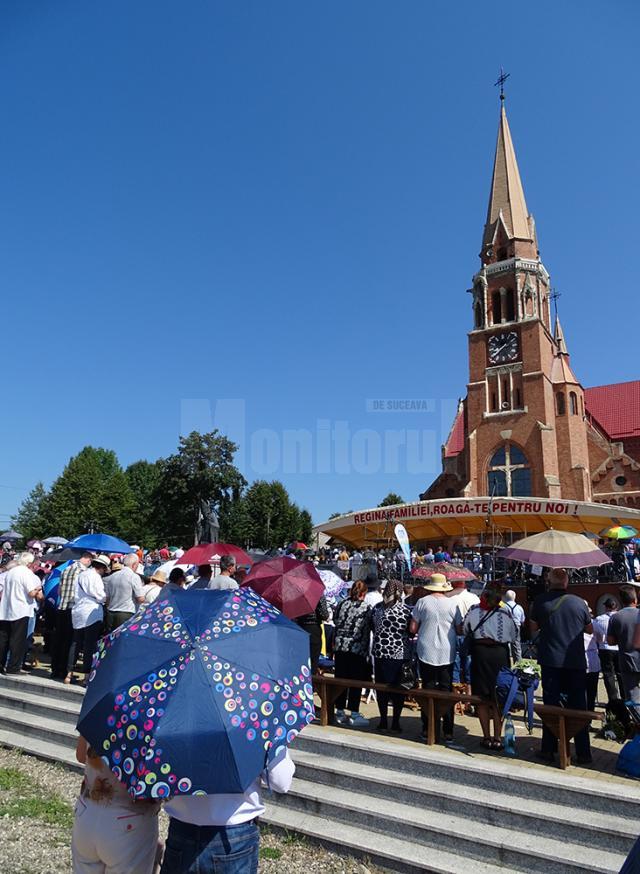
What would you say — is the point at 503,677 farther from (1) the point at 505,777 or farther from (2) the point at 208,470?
(2) the point at 208,470

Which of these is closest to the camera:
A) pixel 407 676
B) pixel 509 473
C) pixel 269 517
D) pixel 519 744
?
pixel 519 744

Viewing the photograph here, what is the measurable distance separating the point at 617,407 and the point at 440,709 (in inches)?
1808

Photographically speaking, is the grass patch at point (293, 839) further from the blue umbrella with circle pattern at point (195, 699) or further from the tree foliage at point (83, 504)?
the tree foliage at point (83, 504)

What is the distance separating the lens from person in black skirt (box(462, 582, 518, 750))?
6.28 meters

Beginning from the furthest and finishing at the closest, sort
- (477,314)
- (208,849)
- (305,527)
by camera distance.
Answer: (305,527) < (477,314) < (208,849)

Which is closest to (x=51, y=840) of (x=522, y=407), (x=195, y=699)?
(x=195, y=699)

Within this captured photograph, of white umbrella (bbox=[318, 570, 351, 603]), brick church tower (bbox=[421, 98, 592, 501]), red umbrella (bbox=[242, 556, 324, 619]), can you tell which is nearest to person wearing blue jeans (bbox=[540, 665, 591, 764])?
red umbrella (bbox=[242, 556, 324, 619])

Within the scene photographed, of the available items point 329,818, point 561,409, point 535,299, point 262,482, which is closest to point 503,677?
point 329,818

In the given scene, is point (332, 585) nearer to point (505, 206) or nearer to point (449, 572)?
point (449, 572)

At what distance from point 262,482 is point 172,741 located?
63.4 meters

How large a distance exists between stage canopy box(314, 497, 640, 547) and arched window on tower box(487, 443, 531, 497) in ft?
21.9

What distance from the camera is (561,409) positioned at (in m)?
40.0

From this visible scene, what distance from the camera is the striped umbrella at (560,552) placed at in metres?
8.27

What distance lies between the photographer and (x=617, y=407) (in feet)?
152
